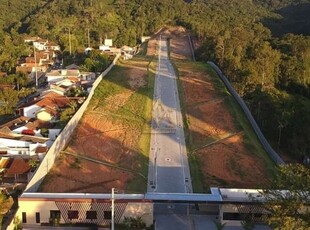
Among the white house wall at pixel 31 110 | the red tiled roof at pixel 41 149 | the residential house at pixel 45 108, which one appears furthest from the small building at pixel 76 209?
the white house wall at pixel 31 110

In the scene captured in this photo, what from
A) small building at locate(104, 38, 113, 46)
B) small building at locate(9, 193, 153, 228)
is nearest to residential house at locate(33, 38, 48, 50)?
small building at locate(104, 38, 113, 46)

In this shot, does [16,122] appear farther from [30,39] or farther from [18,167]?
[30,39]

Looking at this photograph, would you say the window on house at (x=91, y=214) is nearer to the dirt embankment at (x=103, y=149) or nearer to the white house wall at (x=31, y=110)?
the dirt embankment at (x=103, y=149)

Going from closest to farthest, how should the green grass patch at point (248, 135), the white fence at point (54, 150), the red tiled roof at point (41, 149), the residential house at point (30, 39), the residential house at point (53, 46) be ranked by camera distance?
1. the white fence at point (54, 150)
2. the red tiled roof at point (41, 149)
3. the green grass patch at point (248, 135)
4. the residential house at point (53, 46)
5. the residential house at point (30, 39)

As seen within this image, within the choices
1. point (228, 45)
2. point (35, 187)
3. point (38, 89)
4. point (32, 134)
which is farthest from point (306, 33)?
point (35, 187)

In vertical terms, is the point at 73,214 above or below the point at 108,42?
below

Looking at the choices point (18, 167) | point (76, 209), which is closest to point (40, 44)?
point (18, 167)
